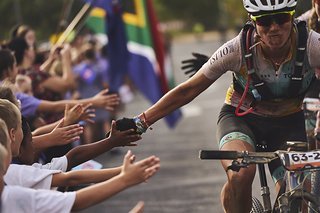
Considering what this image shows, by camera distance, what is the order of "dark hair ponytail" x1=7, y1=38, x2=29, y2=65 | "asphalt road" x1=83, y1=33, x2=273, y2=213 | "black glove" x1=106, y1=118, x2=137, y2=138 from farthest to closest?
"asphalt road" x1=83, y1=33, x2=273, y2=213 < "dark hair ponytail" x1=7, y1=38, x2=29, y2=65 < "black glove" x1=106, y1=118, x2=137, y2=138

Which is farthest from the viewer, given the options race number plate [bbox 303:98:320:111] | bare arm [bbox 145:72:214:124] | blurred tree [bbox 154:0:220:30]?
blurred tree [bbox 154:0:220:30]

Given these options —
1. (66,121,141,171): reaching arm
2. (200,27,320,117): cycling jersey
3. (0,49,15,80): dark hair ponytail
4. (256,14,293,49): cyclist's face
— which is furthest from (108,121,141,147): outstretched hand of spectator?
(0,49,15,80): dark hair ponytail

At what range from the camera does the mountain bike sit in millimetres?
6367

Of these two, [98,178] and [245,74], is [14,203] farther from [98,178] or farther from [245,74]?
[245,74]

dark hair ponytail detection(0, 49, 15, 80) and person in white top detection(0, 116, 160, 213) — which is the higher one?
person in white top detection(0, 116, 160, 213)

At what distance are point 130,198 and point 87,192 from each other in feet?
24.4

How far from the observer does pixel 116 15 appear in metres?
16.2

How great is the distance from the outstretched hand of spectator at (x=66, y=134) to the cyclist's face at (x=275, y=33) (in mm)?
1358

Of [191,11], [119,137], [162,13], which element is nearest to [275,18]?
Result: [119,137]

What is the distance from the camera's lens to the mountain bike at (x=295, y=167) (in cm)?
637

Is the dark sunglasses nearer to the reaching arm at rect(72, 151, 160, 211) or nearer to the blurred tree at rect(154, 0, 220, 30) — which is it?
the reaching arm at rect(72, 151, 160, 211)

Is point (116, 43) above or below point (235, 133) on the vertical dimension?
below

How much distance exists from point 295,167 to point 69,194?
1.49m

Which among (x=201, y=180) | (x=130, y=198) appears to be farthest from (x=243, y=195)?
(x=201, y=180)
